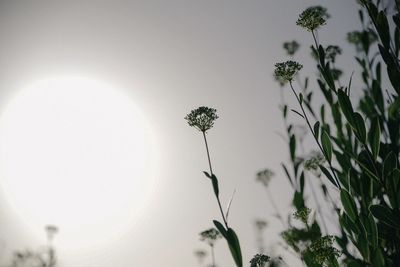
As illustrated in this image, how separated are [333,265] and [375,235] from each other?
43 cm

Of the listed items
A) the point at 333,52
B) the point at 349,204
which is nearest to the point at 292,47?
the point at 333,52

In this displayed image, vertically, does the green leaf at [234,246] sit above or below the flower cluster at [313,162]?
below

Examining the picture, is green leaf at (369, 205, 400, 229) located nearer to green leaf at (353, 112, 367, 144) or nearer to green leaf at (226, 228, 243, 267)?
green leaf at (353, 112, 367, 144)

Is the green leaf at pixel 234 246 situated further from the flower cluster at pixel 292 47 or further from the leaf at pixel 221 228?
the flower cluster at pixel 292 47

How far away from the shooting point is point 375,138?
76.2 inches

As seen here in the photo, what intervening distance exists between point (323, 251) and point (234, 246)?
0.70 m

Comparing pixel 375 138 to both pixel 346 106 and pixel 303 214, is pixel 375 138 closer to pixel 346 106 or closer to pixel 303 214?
pixel 346 106

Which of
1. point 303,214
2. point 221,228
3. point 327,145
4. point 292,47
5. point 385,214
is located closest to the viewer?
point 385,214

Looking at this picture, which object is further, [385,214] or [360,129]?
[360,129]

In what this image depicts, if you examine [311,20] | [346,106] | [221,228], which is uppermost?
[311,20]

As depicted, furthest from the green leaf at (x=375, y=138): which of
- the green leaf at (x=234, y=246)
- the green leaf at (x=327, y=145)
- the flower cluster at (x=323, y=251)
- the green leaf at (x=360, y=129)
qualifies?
the green leaf at (x=234, y=246)

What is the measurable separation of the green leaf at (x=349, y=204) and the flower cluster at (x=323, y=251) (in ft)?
1.16

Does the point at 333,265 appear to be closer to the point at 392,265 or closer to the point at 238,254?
the point at 392,265

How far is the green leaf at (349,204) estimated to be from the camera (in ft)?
6.19
